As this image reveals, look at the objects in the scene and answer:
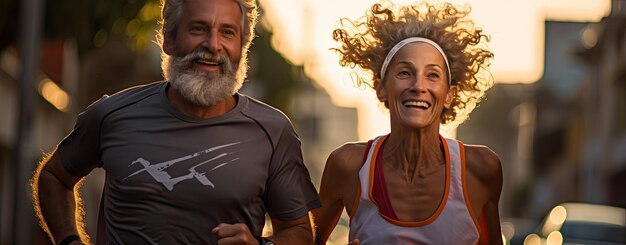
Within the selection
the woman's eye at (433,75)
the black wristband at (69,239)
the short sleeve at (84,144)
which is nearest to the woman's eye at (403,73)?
the woman's eye at (433,75)

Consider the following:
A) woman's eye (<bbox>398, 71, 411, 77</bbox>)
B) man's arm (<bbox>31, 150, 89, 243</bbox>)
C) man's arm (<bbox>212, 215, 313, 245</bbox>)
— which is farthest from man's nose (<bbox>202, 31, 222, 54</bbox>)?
woman's eye (<bbox>398, 71, 411, 77</bbox>)

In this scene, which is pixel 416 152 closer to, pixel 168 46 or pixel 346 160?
pixel 346 160

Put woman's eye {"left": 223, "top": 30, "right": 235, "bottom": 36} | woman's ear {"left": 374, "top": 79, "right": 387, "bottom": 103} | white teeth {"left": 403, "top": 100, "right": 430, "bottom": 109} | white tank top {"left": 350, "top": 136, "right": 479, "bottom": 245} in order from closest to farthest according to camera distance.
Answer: woman's eye {"left": 223, "top": 30, "right": 235, "bottom": 36}
white tank top {"left": 350, "top": 136, "right": 479, "bottom": 245}
white teeth {"left": 403, "top": 100, "right": 430, "bottom": 109}
woman's ear {"left": 374, "top": 79, "right": 387, "bottom": 103}

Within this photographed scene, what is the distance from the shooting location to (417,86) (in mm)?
7176

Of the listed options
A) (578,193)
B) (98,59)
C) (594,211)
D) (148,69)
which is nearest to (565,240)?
(594,211)

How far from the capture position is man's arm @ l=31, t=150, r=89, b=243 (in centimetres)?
682

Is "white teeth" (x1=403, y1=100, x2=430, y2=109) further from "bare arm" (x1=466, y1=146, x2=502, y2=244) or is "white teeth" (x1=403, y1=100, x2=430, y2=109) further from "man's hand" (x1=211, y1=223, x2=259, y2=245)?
"man's hand" (x1=211, y1=223, x2=259, y2=245)

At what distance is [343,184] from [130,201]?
1.21 meters

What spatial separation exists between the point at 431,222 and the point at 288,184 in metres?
0.77

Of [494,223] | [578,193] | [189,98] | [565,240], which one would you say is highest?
[189,98]

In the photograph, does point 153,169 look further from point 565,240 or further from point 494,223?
point 565,240

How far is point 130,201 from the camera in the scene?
6.50 m


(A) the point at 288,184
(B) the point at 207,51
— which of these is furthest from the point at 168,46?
(A) the point at 288,184

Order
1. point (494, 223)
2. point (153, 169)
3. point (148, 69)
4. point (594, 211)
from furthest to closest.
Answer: point (148, 69)
point (594, 211)
point (494, 223)
point (153, 169)
